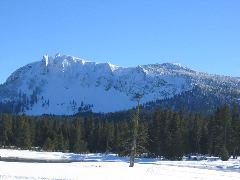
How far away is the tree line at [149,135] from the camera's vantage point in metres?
102

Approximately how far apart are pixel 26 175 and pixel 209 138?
246ft

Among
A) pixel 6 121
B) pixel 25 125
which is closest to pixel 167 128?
pixel 25 125

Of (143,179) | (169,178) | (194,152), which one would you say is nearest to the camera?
(143,179)

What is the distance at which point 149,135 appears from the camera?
365ft

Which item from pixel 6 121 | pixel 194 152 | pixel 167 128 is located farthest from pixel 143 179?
pixel 6 121

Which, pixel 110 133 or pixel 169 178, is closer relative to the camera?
pixel 169 178

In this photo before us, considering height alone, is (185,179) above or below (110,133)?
below

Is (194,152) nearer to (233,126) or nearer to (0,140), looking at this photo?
(233,126)

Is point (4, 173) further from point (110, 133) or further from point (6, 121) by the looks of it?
point (6, 121)

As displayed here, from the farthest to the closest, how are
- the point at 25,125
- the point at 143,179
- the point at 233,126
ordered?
the point at 25,125
the point at 233,126
the point at 143,179

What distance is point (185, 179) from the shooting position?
47.4 meters

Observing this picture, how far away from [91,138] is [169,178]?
9309 cm

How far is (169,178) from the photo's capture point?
155 feet

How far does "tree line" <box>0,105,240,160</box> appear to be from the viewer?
10231 cm
